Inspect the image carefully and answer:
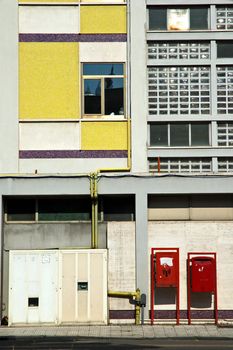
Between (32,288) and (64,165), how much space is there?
13.6 feet

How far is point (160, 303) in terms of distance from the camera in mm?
21344

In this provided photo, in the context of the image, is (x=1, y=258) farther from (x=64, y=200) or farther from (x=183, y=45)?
(x=183, y=45)

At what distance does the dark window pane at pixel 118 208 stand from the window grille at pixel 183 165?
141 centimetres

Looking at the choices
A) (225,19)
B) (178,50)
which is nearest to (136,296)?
(178,50)

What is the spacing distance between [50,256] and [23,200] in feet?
7.13

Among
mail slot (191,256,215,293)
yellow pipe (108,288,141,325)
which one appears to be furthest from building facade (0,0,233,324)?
mail slot (191,256,215,293)

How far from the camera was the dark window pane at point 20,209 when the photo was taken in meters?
21.9

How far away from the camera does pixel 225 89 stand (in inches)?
874

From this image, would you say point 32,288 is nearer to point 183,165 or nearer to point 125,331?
point 125,331

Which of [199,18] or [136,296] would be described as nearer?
[136,296]

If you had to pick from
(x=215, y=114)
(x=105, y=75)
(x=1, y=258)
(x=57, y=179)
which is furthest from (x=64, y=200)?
(x=215, y=114)

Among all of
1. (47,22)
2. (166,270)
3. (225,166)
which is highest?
(47,22)

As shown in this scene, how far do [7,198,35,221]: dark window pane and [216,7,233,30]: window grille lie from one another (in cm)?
877

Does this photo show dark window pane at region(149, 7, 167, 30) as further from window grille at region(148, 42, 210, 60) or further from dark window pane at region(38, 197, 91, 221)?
dark window pane at region(38, 197, 91, 221)
